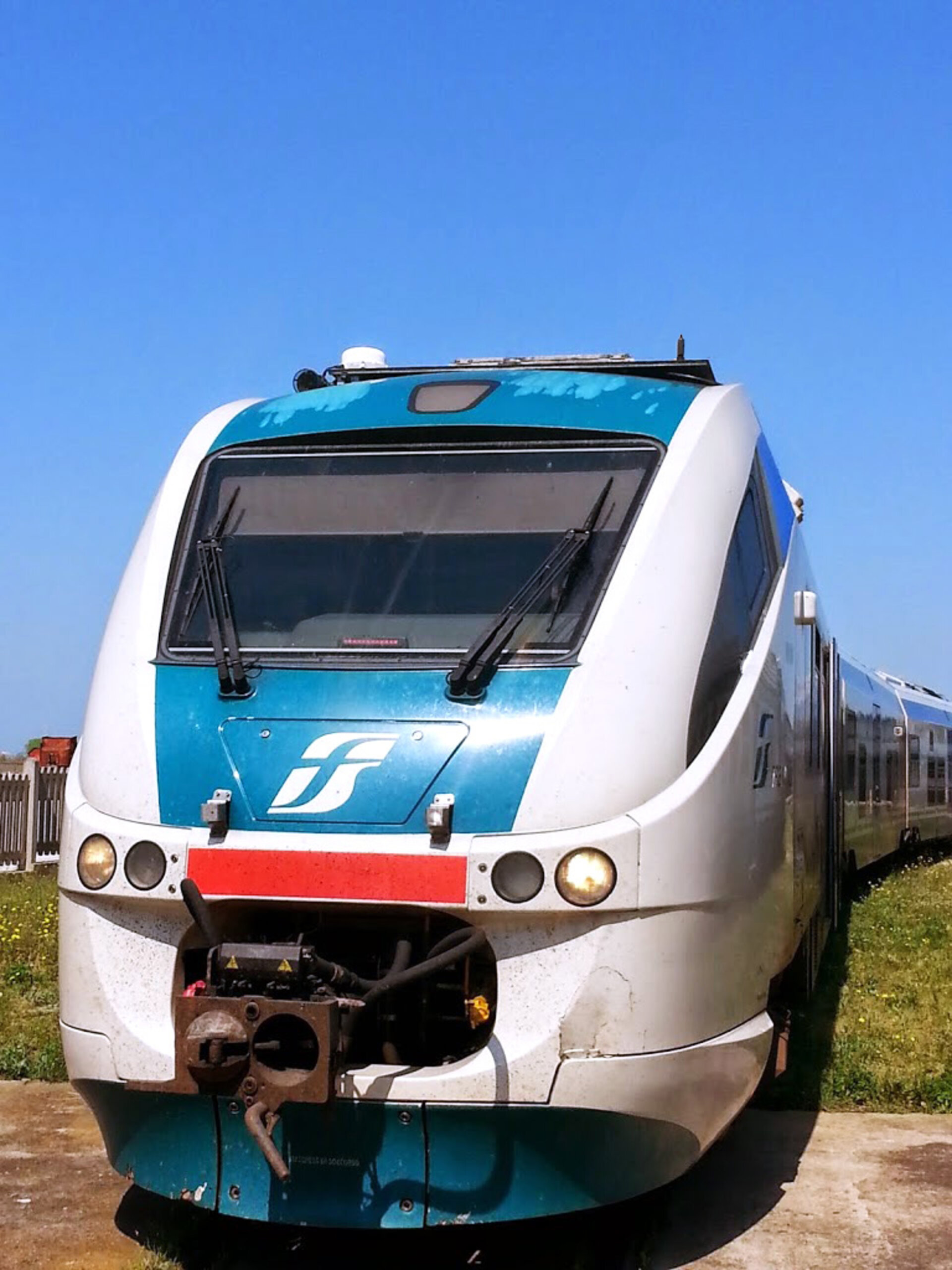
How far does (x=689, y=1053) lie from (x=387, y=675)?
1.47m

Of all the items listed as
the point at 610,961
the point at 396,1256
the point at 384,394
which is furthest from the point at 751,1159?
the point at 384,394

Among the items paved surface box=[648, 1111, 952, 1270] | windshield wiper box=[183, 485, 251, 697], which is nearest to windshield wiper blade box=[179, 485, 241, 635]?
windshield wiper box=[183, 485, 251, 697]

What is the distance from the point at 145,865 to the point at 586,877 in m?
1.33

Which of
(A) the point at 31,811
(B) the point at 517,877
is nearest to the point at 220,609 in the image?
(B) the point at 517,877

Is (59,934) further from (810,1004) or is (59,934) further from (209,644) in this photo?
(810,1004)

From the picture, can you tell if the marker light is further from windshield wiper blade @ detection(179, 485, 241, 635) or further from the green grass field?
the green grass field

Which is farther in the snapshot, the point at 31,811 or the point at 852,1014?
the point at 31,811

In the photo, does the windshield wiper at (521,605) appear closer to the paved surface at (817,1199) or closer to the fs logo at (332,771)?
the fs logo at (332,771)

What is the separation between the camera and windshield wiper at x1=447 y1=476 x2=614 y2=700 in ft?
16.7

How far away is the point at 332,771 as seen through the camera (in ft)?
16.1

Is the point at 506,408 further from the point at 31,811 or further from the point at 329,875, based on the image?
the point at 31,811

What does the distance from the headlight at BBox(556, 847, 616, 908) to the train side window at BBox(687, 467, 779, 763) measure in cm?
52

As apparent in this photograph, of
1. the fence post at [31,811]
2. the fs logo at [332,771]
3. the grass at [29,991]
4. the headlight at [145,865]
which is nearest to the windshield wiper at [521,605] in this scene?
the fs logo at [332,771]

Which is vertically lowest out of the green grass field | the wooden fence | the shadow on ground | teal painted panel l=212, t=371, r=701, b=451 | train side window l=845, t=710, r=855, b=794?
the shadow on ground
